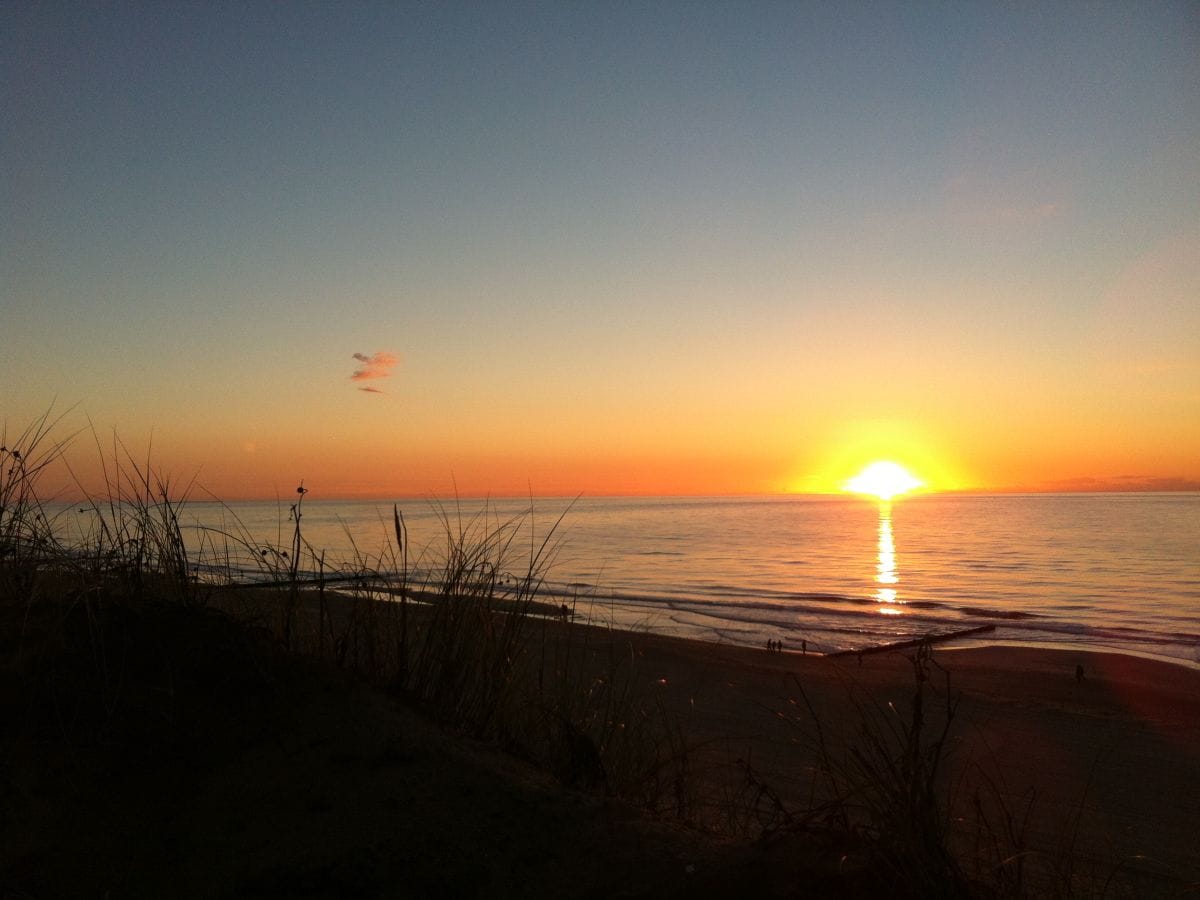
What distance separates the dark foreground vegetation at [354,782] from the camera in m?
2.03

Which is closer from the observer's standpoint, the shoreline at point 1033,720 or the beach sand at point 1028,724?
the beach sand at point 1028,724

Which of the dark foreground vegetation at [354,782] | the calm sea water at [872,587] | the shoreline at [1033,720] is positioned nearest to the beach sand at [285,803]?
the dark foreground vegetation at [354,782]

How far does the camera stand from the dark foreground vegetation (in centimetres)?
203

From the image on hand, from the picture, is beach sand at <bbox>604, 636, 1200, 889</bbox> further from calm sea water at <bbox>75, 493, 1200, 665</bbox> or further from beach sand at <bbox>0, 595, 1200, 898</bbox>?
calm sea water at <bbox>75, 493, 1200, 665</bbox>

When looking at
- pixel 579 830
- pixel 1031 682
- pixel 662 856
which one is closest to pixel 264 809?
pixel 579 830

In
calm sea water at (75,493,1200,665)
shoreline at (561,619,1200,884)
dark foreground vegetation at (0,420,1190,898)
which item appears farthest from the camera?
calm sea water at (75,493,1200,665)

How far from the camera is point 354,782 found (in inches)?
97.7

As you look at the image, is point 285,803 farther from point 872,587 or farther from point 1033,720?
point 872,587

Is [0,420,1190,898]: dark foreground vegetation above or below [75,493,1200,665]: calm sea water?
above

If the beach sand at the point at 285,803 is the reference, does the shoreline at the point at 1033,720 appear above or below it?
below

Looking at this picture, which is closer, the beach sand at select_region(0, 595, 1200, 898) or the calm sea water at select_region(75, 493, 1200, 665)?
the beach sand at select_region(0, 595, 1200, 898)

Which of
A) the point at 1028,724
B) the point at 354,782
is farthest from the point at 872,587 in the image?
the point at 354,782

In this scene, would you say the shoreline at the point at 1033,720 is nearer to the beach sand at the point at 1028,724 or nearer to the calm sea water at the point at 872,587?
the beach sand at the point at 1028,724

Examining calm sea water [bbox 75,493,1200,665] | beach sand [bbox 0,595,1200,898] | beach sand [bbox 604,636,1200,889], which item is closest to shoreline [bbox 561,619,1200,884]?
beach sand [bbox 604,636,1200,889]
